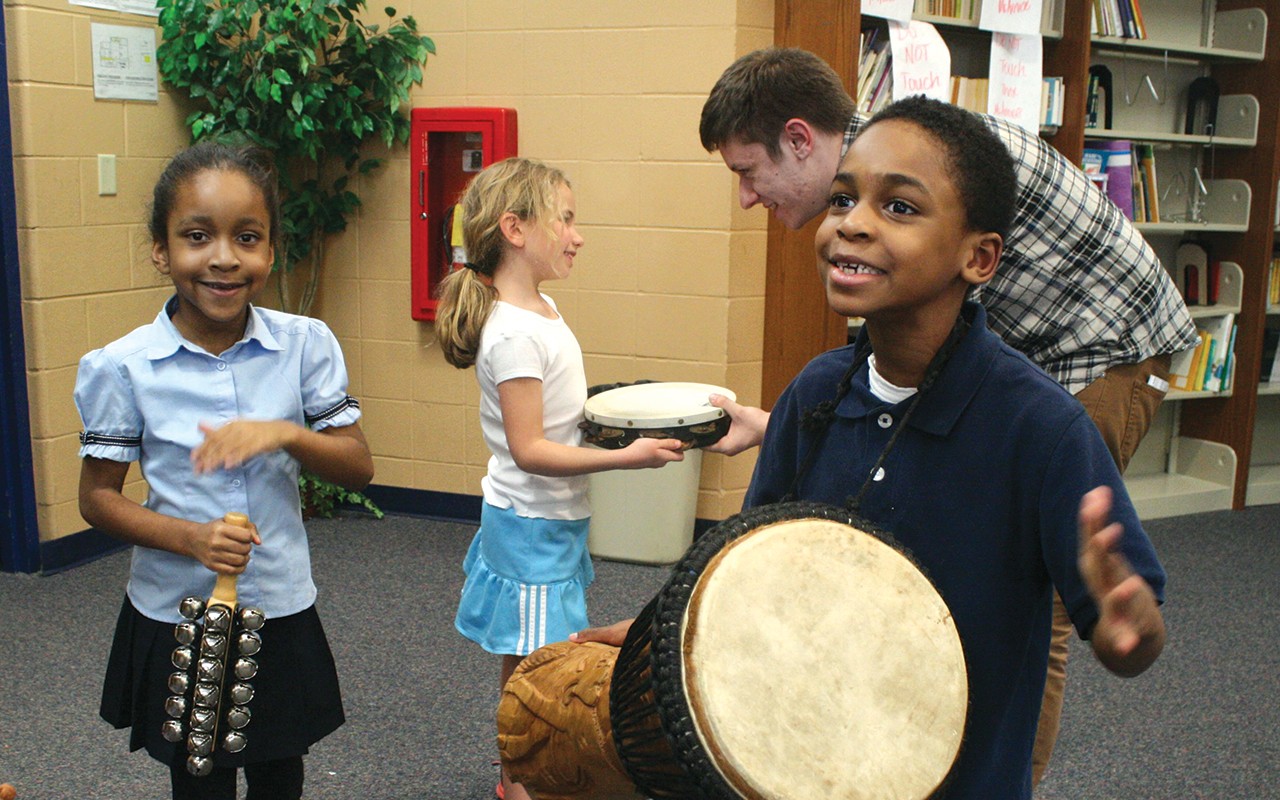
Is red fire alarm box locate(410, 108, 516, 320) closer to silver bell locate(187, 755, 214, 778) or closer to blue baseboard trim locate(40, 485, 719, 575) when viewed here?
blue baseboard trim locate(40, 485, 719, 575)

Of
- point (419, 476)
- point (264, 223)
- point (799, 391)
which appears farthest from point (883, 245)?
point (419, 476)

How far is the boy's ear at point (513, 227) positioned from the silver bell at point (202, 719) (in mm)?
1039

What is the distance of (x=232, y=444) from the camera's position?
4.96ft

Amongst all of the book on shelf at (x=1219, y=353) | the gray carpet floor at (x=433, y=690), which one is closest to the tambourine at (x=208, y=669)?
the gray carpet floor at (x=433, y=690)

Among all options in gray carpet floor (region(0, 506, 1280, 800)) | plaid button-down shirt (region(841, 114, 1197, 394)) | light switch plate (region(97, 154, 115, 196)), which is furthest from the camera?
light switch plate (region(97, 154, 115, 196))

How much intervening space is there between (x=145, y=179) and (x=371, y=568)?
1487mm

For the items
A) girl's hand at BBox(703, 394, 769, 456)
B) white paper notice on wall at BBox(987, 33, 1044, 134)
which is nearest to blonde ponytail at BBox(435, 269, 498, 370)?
girl's hand at BBox(703, 394, 769, 456)

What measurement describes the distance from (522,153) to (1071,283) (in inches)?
105

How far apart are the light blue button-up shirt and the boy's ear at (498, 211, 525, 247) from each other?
22.1 inches

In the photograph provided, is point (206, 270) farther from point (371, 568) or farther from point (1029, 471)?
point (371, 568)

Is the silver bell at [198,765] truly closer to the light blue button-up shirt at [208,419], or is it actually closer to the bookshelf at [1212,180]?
the light blue button-up shirt at [208,419]

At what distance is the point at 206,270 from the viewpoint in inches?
64.3

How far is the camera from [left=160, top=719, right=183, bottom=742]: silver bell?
1.56m

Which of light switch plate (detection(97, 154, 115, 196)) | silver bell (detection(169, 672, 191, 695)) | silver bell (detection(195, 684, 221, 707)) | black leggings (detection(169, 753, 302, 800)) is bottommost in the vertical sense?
black leggings (detection(169, 753, 302, 800))
